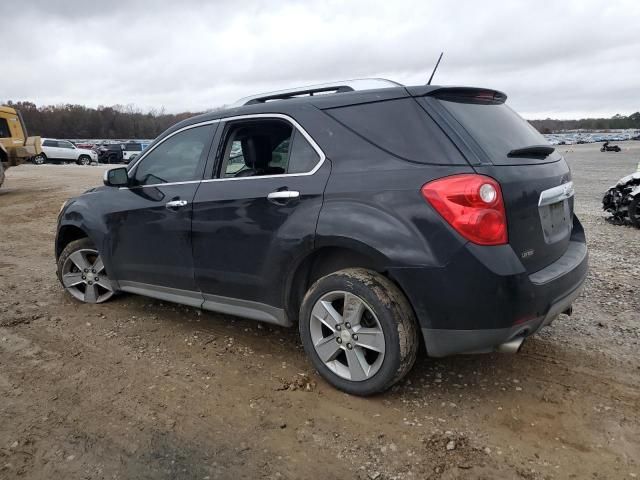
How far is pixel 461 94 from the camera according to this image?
3.03 meters

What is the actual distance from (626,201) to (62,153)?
35.0m

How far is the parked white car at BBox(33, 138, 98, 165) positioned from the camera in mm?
34250

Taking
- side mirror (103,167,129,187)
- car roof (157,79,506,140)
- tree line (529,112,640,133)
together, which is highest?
car roof (157,79,506,140)

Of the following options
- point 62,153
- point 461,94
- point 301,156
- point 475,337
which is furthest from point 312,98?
point 62,153

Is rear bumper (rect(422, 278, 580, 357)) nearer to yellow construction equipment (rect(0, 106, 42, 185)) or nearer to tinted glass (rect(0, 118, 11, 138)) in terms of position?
yellow construction equipment (rect(0, 106, 42, 185))

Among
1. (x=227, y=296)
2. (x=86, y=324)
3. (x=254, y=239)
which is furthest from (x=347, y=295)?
(x=86, y=324)

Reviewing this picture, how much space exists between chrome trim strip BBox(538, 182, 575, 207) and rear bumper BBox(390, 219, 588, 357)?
41cm

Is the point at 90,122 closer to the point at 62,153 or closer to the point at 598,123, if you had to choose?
the point at 62,153

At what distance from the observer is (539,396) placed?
3.04 metres

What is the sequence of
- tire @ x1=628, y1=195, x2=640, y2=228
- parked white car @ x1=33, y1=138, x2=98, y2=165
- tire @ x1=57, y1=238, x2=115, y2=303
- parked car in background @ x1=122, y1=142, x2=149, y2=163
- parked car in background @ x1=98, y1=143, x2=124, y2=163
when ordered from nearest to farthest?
tire @ x1=57, y1=238, x2=115, y2=303
tire @ x1=628, y1=195, x2=640, y2=228
parked white car @ x1=33, y1=138, x2=98, y2=165
parked car in background @ x1=122, y1=142, x2=149, y2=163
parked car in background @ x1=98, y1=143, x2=124, y2=163

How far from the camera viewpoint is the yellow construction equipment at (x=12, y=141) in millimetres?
16480

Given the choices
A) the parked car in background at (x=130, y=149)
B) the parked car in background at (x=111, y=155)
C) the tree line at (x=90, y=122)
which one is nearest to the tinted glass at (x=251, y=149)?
the parked car in background at (x=130, y=149)

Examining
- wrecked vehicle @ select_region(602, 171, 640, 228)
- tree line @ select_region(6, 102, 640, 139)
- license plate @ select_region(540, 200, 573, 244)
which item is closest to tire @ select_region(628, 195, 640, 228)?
wrecked vehicle @ select_region(602, 171, 640, 228)

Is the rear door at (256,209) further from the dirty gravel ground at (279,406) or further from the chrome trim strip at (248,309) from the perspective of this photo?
the dirty gravel ground at (279,406)
